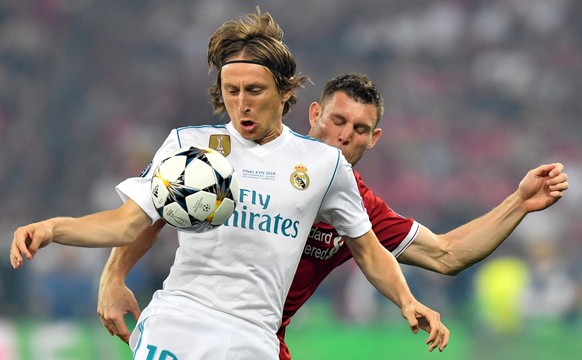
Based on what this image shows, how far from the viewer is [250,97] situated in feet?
13.7

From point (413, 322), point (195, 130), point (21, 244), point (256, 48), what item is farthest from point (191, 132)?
point (413, 322)

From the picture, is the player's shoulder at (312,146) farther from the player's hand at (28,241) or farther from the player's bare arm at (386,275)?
the player's hand at (28,241)

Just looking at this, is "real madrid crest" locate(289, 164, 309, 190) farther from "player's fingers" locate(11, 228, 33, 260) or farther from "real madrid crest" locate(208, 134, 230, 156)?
"player's fingers" locate(11, 228, 33, 260)

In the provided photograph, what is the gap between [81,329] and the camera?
34.0ft

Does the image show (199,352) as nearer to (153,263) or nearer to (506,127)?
(153,263)

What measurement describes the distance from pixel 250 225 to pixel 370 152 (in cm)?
1111

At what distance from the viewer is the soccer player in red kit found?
16.3 ft

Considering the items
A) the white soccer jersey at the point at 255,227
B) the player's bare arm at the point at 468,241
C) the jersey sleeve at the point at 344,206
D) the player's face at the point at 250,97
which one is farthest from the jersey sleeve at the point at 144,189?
the player's bare arm at the point at 468,241

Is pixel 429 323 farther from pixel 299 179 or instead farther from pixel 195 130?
pixel 195 130

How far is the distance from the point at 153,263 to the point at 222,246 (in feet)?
27.6

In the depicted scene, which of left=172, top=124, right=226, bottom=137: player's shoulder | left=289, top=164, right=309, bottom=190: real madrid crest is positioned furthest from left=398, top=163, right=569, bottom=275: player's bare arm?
left=172, top=124, right=226, bottom=137: player's shoulder

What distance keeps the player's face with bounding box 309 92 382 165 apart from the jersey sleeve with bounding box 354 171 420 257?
0.64ft

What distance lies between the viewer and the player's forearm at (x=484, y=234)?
5195 millimetres

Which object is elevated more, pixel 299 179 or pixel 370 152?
pixel 299 179
